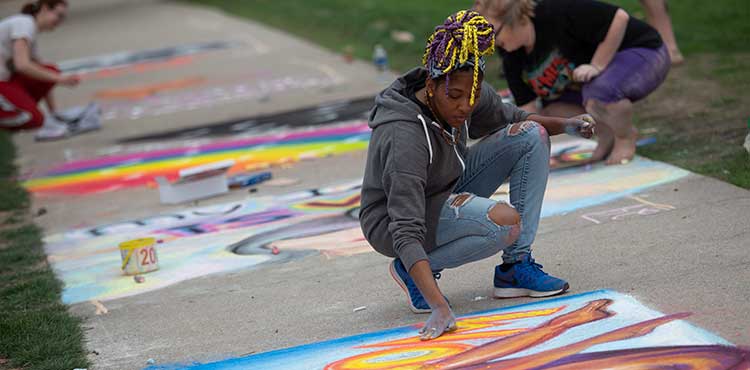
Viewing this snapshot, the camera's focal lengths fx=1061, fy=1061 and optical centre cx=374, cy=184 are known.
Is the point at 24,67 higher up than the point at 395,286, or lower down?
lower down

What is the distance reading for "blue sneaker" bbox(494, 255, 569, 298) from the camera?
14.0 ft

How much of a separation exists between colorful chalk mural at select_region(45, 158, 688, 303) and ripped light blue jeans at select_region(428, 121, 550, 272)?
126 cm

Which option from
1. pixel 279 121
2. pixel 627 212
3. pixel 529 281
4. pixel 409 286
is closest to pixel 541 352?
pixel 529 281

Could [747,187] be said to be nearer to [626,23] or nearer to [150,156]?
[626,23]

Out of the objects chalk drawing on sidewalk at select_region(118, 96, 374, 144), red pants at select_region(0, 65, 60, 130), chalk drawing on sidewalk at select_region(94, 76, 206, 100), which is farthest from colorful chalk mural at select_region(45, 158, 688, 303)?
chalk drawing on sidewalk at select_region(94, 76, 206, 100)

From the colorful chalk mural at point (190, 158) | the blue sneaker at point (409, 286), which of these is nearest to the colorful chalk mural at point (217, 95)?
the colorful chalk mural at point (190, 158)

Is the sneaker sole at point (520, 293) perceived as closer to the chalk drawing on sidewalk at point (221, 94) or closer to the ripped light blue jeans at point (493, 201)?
the ripped light blue jeans at point (493, 201)

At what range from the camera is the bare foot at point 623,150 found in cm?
637

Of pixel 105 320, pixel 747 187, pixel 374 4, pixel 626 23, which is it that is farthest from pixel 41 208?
pixel 374 4

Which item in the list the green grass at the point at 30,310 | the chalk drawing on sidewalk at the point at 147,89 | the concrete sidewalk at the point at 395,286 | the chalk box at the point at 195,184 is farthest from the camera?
the chalk drawing on sidewalk at the point at 147,89

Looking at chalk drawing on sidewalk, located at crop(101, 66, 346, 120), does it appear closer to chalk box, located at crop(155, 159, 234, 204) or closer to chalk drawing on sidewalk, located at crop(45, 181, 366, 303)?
chalk box, located at crop(155, 159, 234, 204)

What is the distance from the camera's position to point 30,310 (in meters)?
5.02

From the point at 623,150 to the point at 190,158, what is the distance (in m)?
3.79

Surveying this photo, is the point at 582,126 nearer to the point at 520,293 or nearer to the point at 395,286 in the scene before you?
the point at 520,293
